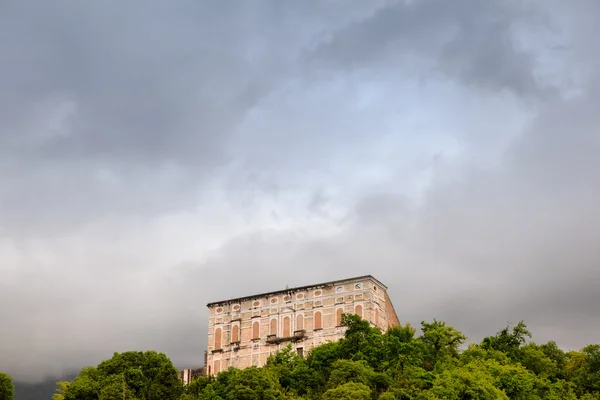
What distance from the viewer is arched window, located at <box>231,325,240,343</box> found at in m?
74.1

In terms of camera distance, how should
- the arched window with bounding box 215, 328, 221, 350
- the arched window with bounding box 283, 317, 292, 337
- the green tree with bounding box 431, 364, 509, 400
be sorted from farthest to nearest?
the arched window with bounding box 215, 328, 221, 350
the arched window with bounding box 283, 317, 292, 337
the green tree with bounding box 431, 364, 509, 400

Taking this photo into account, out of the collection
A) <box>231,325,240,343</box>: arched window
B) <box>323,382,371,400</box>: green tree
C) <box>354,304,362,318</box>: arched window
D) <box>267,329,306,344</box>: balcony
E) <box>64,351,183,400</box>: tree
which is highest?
<box>354,304,362,318</box>: arched window

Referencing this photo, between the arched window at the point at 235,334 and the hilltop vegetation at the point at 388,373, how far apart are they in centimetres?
1351

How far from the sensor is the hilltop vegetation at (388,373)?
47.4 metres

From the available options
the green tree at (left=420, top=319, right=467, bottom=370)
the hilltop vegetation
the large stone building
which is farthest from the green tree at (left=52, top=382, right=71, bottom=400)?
the green tree at (left=420, top=319, right=467, bottom=370)

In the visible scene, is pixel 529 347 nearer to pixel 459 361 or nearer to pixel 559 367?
pixel 559 367

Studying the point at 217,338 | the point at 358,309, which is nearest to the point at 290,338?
the point at 358,309

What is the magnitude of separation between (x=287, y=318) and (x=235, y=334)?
19.1 feet

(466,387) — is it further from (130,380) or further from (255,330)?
(255,330)

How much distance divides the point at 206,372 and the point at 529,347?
109 ft

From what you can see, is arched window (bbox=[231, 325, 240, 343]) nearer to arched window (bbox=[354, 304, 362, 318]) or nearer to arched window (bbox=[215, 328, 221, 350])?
arched window (bbox=[215, 328, 221, 350])

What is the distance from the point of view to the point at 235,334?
74312mm

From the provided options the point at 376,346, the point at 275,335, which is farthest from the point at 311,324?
the point at 376,346

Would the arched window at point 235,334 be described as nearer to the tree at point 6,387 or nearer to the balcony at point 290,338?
the balcony at point 290,338
